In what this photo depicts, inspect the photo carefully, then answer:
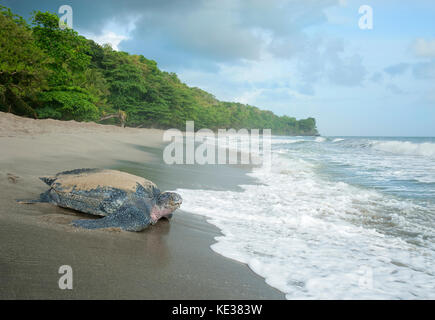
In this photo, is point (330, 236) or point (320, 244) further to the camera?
point (330, 236)

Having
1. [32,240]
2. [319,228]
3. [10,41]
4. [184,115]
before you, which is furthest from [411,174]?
[184,115]

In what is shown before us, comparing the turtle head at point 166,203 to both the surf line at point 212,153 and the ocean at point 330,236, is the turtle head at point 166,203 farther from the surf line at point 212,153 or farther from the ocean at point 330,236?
the surf line at point 212,153

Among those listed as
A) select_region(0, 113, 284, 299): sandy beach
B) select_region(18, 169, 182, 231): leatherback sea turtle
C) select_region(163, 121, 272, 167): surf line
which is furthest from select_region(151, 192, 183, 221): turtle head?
select_region(163, 121, 272, 167): surf line

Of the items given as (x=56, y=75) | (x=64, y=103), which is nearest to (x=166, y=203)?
(x=64, y=103)

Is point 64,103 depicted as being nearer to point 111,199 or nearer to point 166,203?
point 111,199

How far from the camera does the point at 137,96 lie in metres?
37.5

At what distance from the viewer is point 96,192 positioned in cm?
281

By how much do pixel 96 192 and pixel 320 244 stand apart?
2.67 m

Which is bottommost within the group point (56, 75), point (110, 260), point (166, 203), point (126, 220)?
point (110, 260)

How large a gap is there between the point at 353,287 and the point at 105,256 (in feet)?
6.66

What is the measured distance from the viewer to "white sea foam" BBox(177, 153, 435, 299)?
2.07 meters

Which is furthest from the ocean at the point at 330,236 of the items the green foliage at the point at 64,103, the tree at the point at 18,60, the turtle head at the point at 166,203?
the green foliage at the point at 64,103
